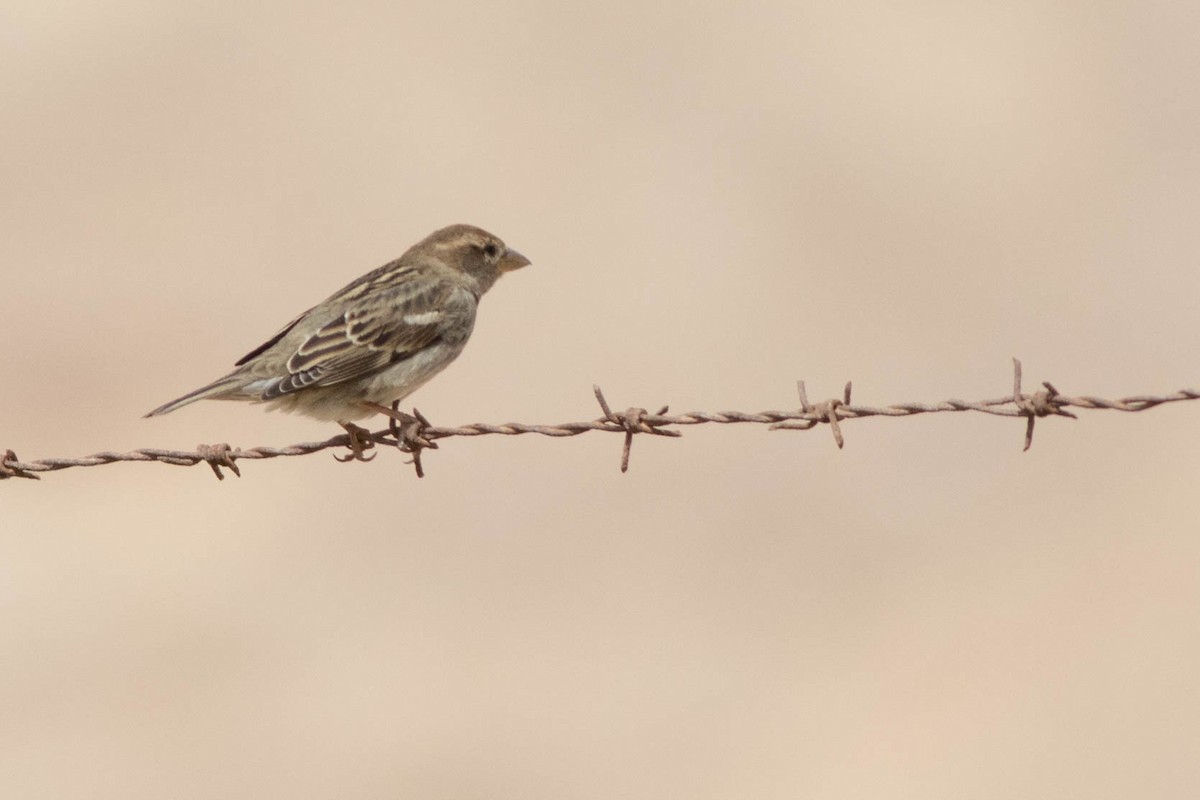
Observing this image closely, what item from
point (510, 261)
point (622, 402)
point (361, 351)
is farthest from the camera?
point (622, 402)

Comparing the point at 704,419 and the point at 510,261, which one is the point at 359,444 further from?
the point at 510,261

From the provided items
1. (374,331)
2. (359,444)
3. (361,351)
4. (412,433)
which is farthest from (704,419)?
(374,331)

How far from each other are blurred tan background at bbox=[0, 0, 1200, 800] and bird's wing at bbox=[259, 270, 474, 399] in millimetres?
15967

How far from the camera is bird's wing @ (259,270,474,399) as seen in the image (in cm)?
1049

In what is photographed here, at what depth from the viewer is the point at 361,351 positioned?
10.7m

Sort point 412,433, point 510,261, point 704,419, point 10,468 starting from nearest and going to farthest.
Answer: point 704,419 < point 10,468 < point 412,433 < point 510,261

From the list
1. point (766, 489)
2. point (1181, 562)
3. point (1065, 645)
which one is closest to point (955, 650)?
Result: point (1065, 645)

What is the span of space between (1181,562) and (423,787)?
1360cm

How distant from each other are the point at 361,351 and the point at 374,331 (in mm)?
238

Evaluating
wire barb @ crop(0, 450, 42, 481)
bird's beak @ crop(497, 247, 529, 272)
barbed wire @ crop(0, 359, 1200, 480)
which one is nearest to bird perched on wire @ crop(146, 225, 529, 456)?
bird's beak @ crop(497, 247, 529, 272)

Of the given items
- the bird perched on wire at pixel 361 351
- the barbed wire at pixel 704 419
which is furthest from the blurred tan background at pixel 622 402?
the barbed wire at pixel 704 419

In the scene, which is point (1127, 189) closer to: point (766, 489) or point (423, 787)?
point (766, 489)

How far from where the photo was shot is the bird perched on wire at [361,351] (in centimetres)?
1050

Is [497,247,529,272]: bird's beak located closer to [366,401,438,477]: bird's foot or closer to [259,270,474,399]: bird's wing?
[259,270,474,399]: bird's wing
